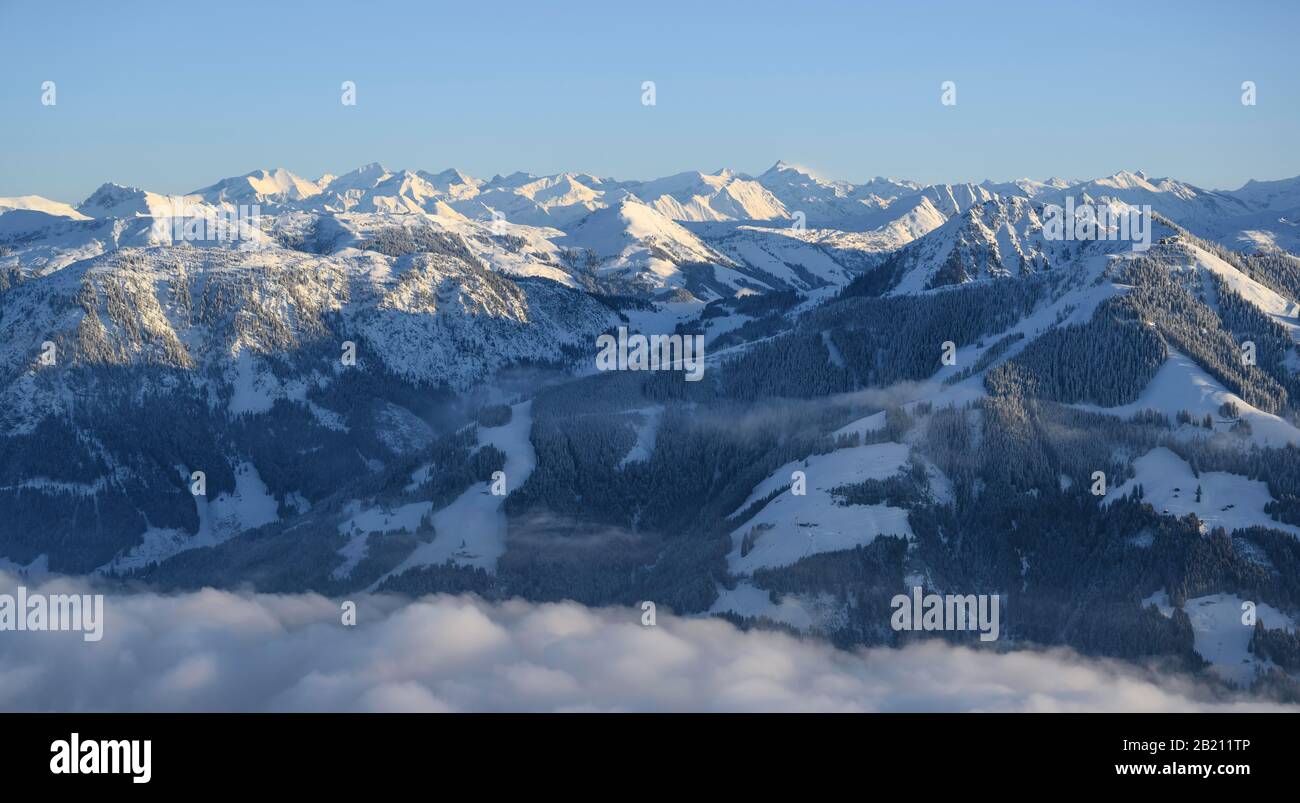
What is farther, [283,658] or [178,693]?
[283,658]

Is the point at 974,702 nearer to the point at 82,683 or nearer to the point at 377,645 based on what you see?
the point at 377,645
